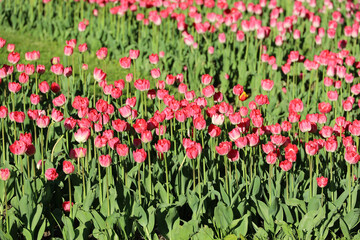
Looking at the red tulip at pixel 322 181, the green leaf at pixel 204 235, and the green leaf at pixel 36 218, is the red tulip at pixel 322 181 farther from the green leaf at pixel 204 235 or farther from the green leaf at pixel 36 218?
the green leaf at pixel 36 218

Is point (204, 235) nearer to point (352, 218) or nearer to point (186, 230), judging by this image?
point (186, 230)

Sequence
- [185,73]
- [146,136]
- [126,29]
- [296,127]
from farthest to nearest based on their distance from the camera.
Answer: [126,29]
[185,73]
[296,127]
[146,136]

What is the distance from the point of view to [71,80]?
205 inches

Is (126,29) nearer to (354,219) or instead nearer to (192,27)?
(192,27)

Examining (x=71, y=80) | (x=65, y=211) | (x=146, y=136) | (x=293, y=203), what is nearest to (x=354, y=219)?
(x=293, y=203)

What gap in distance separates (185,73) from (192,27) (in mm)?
1210

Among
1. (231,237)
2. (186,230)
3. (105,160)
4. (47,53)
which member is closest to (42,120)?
(105,160)

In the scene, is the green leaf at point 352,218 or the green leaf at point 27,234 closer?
the green leaf at point 27,234

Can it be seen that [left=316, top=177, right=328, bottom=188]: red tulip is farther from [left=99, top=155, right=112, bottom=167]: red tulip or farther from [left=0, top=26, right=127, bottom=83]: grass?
[left=0, top=26, right=127, bottom=83]: grass

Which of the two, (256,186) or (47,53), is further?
(47,53)

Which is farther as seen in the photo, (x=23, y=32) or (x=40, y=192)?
(x=23, y=32)

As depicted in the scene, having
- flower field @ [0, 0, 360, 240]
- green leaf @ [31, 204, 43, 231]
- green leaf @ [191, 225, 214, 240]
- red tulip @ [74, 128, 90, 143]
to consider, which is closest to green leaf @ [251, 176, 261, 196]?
flower field @ [0, 0, 360, 240]

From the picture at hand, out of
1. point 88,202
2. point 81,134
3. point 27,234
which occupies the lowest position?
point 27,234

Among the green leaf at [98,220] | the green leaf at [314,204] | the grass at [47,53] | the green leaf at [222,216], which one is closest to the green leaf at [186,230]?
the green leaf at [222,216]
